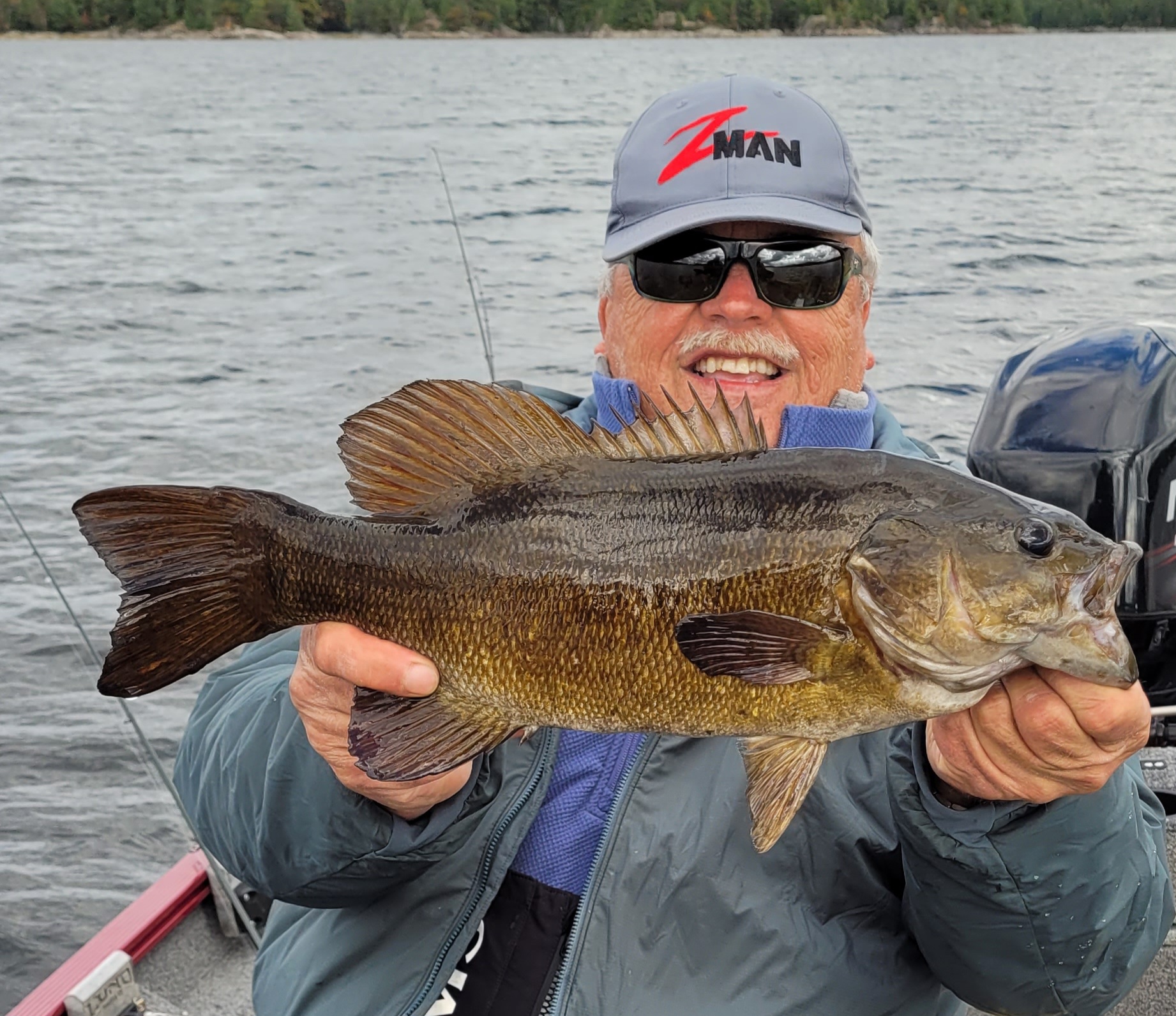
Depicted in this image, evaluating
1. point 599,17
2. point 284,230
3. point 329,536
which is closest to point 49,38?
point 599,17

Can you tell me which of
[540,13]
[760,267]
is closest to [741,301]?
[760,267]

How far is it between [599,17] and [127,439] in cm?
10085

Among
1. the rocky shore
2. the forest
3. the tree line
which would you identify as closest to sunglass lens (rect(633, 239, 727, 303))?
the tree line

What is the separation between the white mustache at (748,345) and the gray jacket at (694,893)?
42.3 inches

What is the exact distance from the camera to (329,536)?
2.18 m

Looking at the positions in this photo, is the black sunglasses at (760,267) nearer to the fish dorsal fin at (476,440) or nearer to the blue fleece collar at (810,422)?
the blue fleece collar at (810,422)

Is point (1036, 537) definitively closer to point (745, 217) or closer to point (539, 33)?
point (745, 217)

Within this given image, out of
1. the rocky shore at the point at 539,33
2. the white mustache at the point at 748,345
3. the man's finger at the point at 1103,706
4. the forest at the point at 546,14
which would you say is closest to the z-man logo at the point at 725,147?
the white mustache at the point at 748,345

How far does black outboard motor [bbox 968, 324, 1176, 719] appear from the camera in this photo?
3469mm

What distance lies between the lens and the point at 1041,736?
1.91m

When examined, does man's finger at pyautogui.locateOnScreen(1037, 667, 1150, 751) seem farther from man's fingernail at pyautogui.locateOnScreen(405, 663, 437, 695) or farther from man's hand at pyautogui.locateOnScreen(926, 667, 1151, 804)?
man's fingernail at pyautogui.locateOnScreen(405, 663, 437, 695)

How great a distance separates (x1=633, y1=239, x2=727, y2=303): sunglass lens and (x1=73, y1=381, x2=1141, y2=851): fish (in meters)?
1.06

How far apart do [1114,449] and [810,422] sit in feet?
3.82

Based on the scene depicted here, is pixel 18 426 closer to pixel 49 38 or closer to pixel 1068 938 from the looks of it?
pixel 1068 938
